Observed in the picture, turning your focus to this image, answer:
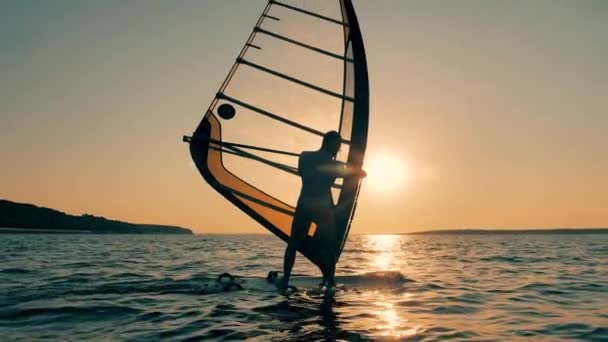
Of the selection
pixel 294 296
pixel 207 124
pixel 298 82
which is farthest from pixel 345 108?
pixel 294 296

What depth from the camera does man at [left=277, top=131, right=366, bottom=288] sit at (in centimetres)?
812

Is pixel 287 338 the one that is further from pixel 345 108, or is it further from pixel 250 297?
pixel 345 108

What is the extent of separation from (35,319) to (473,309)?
18.2 feet

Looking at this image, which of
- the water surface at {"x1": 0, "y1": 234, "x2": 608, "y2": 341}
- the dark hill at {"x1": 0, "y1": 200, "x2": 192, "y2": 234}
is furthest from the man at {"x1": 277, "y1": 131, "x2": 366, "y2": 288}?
the dark hill at {"x1": 0, "y1": 200, "x2": 192, "y2": 234}

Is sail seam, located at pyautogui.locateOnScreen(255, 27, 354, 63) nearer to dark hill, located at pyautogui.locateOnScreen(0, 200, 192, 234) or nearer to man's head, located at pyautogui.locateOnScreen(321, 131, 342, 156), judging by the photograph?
man's head, located at pyautogui.locateOnScreen(321, 131, 342, 156)

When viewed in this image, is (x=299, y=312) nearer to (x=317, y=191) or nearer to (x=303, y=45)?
(x=317, y=191)

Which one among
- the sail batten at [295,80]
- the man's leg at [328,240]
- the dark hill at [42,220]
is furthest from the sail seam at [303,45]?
the dark hill at [42,220]

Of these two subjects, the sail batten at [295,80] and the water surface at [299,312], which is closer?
the water surface at [299,312]

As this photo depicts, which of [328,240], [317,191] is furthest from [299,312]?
[317,191]

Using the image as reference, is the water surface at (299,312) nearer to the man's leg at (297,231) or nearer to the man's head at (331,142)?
the man's leg at (297,231)

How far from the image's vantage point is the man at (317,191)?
8.12 metres

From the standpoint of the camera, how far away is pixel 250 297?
8.02 meters

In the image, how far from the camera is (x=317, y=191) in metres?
8.16

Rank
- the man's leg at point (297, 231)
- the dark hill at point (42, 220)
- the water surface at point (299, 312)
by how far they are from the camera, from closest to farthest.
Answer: the water surface at point (299, 312)
the man's leg at point (297, 231)
the dark hill at point (42, 220)
